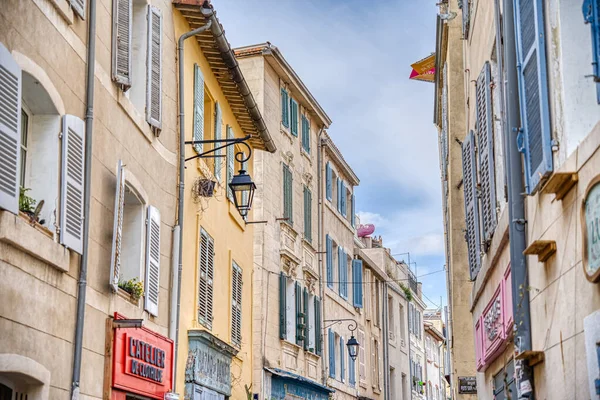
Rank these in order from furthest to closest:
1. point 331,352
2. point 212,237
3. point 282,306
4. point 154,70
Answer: point 331,352, point 282,306, point 212,237, point 154,70

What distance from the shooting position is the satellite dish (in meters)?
40.3

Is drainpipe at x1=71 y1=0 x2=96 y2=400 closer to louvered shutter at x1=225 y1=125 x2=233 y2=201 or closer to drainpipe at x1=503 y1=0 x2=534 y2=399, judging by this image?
drainpipe at x1=503 y1=0 x2=534 y2=399

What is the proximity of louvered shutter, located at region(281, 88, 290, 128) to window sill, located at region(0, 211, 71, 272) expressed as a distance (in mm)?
14535

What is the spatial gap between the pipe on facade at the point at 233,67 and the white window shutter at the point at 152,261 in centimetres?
352

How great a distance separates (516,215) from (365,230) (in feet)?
103

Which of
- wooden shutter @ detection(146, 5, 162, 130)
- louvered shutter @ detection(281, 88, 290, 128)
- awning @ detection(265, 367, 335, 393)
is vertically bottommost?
awning @ detection(265, 367, 335, 393)

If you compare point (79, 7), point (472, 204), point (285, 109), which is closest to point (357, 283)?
point (285, 109)

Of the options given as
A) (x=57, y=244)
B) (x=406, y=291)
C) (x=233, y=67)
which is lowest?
(x=57, y=244)

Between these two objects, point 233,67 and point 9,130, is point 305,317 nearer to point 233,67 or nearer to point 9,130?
point 233,67

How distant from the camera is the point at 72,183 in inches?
374

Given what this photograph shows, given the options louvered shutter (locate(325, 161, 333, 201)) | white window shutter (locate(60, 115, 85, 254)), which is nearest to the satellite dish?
louvered shutter (locate(325, 161, 333, 201))

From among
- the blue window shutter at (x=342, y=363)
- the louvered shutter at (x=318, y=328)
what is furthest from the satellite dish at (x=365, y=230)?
the louvered shutter at (x=318, y=328)

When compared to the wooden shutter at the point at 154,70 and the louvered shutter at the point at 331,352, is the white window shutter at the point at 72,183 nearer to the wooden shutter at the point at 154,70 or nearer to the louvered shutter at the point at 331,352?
the wooden shutter at the point at 154,70

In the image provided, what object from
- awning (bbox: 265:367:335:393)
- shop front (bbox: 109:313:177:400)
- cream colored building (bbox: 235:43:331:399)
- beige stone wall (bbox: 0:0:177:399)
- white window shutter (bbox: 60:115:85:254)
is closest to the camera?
beige stone wall (bbox: 0:0:177:399)
